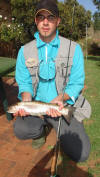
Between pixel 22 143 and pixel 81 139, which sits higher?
pixel 81 139

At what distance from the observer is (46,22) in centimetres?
292

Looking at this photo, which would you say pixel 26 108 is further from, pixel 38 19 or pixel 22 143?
pixel 38 19

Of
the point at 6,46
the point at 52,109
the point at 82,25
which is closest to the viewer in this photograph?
the point at 52,109

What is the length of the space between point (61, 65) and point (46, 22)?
0.68 metres

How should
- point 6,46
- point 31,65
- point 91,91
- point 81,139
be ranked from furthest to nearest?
point 6,46 < point 91,91 < point 31,65 < point 81,139

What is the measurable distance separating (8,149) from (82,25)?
30059 millimetres

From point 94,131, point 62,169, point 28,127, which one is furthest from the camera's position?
point 94,131

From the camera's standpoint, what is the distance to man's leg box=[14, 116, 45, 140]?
3.05 meters

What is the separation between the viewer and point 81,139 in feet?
9.73

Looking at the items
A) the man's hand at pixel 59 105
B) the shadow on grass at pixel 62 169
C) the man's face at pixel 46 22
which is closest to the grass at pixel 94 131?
Answer: the shadow on grass at pixel 62 169

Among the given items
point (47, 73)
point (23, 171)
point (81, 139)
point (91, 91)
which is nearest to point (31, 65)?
point (47, 73)

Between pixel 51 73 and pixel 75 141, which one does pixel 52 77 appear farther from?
pixel 75 141

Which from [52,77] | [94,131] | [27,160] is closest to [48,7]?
[52,77]

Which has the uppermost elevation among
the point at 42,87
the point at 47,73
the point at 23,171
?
the point at 47,73
